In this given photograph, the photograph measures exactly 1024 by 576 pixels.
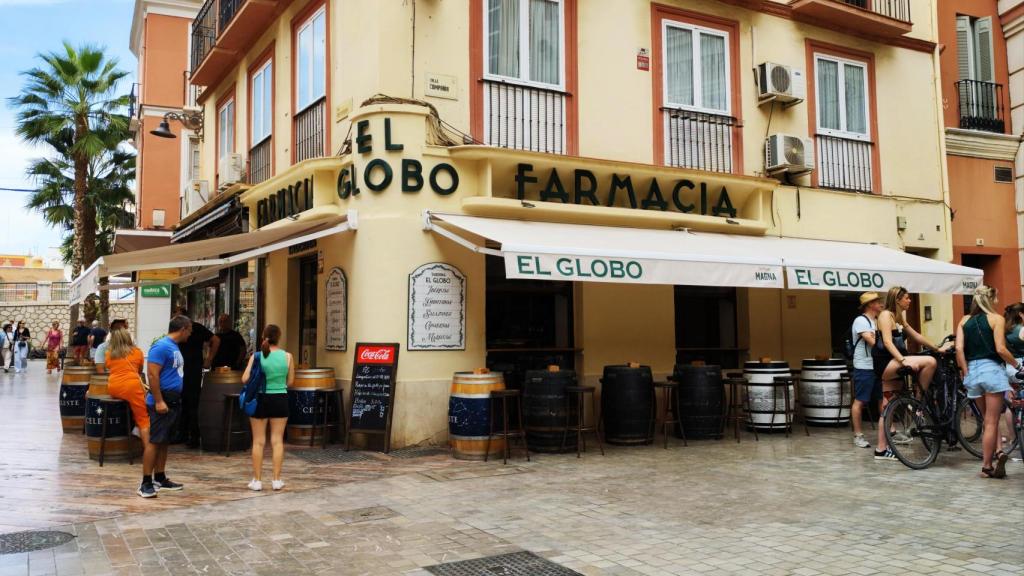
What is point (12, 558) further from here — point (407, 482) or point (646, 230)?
point (646, 230)

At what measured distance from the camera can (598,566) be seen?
17.0 ft

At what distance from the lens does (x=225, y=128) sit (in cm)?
1647

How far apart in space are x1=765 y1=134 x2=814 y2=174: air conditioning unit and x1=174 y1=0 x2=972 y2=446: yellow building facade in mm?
33

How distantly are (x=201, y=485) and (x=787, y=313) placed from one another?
9273 mm

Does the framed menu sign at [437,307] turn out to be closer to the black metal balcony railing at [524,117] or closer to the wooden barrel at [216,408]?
the black metal balcony railing at [524,117]

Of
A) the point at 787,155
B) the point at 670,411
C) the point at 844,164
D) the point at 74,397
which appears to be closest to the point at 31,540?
the point at 74,397

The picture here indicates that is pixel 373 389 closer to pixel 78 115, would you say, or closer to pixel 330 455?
pixel 330 455

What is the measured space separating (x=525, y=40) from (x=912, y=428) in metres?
6.80

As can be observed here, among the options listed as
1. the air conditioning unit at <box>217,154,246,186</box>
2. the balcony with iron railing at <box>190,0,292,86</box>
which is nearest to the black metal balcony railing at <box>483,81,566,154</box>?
the balcony with iron railing at <box>190,0,292,86</box>

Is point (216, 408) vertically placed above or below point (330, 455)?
above

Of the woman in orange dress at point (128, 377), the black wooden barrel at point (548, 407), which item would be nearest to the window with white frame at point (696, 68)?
the black wooden barrel at point (548, 407)

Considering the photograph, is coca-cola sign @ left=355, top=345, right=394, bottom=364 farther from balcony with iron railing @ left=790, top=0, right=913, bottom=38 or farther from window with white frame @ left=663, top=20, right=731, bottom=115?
balcony with iron railing @ left=790, top=0, right=913, bottom=38

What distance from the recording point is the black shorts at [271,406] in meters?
7.58

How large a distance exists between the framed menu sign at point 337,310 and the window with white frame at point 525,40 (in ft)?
11.1
